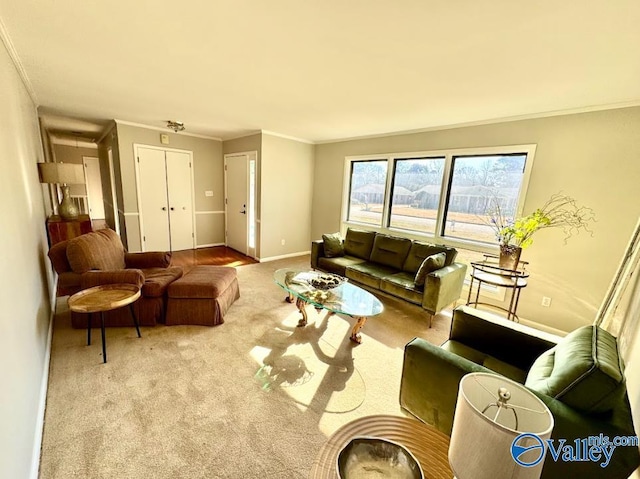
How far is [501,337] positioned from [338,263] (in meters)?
2.31

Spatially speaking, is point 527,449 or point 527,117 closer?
point 527,449

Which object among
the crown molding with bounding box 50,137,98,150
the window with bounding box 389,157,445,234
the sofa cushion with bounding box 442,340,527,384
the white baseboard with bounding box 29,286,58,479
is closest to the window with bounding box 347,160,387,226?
Answer: the window with bounding box 389,157,445,234

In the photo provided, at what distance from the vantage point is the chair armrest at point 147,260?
3.12 m

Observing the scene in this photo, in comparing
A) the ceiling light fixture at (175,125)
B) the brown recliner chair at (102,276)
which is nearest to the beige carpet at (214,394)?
the brown recliner chair at (102,276)

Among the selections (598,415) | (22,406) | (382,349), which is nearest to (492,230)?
(382,349)

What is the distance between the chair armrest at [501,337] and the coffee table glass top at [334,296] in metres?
0.66

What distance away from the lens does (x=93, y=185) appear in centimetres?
823

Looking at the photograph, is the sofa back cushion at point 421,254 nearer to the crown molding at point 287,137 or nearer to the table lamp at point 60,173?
the crown molding at point 287,137

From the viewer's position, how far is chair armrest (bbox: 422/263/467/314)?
286 cm

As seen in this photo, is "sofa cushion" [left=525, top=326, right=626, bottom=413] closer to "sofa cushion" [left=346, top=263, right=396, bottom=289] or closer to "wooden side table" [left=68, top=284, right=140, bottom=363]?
"sofa cushion" [left=346, top=263, right=396, bottom=289]

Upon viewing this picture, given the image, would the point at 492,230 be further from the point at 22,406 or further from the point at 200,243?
the point at 200,243

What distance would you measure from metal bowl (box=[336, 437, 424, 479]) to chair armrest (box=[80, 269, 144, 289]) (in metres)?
2.42

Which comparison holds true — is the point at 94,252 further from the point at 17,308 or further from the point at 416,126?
the point at 416,126

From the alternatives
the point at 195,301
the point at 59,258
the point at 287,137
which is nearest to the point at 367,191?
the point at 287,137
